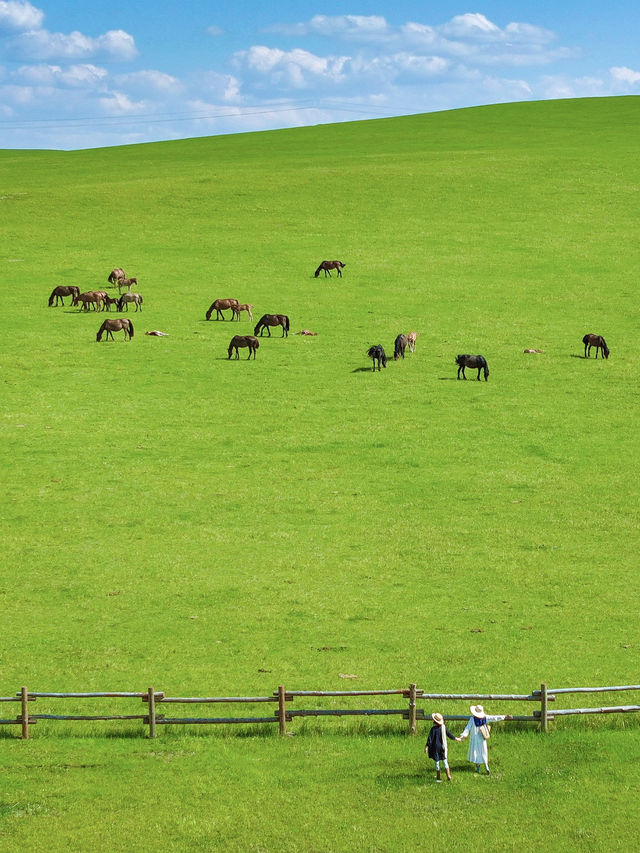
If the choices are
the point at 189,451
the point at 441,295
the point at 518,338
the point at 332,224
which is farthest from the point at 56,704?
the point at 332,224

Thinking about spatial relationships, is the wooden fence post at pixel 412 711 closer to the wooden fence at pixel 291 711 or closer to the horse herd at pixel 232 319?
the wooden fence at pixel 291 711

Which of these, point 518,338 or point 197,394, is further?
point 518,338

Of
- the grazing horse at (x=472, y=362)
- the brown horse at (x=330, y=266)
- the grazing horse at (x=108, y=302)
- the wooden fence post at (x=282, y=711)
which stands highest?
the brown horse at (x=330, y=266)

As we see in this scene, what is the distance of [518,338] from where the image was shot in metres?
52.3

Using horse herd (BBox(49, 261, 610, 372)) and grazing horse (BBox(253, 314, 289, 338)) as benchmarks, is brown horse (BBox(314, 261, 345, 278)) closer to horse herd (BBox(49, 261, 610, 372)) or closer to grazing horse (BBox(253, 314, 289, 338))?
horse herd (BBox(49, 261, 610, 372))

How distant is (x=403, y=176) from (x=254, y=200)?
46.1ft

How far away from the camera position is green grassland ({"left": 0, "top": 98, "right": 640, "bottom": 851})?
56.6 ft

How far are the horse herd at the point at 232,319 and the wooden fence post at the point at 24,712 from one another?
102 feet

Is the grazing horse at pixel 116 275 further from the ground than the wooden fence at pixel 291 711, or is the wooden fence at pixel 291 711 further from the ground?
the grazing horse at pixel 116 275

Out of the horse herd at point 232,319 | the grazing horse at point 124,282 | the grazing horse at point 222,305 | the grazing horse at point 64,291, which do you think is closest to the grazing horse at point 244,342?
the horse herd at point 232,319

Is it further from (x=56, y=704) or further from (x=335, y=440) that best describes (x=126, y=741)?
(x=335, y=440)

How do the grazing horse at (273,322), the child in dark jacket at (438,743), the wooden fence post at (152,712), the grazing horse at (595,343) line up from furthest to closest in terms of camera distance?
the grazing horse at (273,322), the grazing horse at (595,343), the wooden fence post at (152,712), the child in dark jacket at (438,743)

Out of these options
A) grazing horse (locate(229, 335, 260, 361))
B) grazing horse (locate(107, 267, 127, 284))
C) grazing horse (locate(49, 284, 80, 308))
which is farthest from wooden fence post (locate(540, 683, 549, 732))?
grazing horse (locate(107, 267, 127, 284))

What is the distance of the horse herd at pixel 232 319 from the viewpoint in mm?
48125
